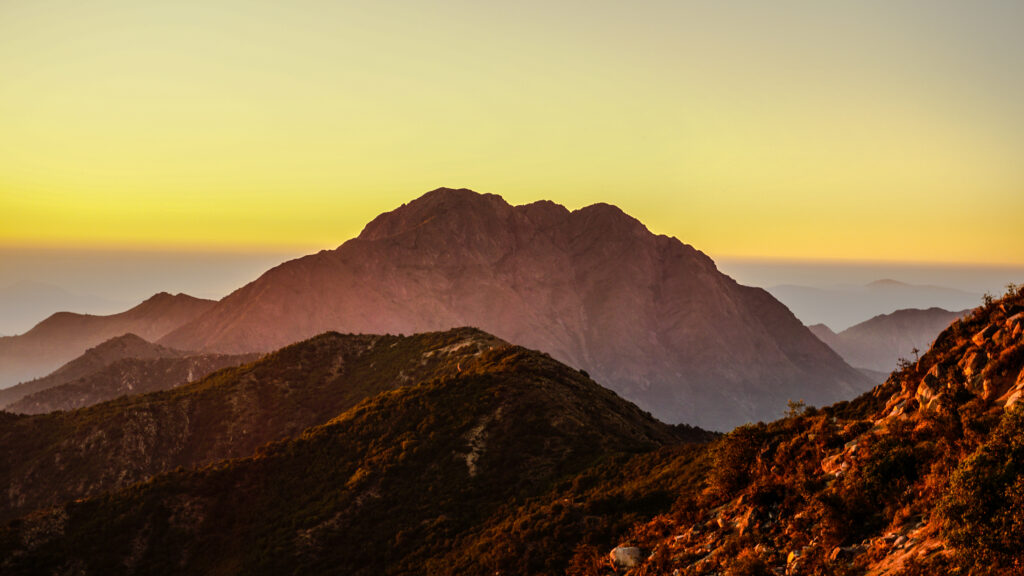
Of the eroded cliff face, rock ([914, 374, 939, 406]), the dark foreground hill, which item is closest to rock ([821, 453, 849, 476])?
the eroded cliff face

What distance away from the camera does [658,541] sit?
112ft

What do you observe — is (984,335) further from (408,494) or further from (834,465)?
(408,494)

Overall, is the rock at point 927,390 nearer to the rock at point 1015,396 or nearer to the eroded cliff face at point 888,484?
the eroded cliff face at point 888,484

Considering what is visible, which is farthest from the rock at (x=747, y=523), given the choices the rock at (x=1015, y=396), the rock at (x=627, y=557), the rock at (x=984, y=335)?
the rock at (x=984, y=335)

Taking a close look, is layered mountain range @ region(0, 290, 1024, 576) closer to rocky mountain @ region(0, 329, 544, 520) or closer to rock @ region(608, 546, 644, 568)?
rock @ region(608, 546, 644, 568)

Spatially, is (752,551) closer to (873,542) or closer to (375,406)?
(873,542)

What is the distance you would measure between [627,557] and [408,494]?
115ft

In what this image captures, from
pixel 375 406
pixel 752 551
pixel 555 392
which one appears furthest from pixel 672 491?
pixel 375 406

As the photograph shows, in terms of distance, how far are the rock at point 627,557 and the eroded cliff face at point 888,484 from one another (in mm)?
224

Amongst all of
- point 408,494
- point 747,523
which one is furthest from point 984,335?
point 408,494

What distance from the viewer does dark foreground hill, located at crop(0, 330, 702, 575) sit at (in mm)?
50312

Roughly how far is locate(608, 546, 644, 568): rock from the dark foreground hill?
775cm

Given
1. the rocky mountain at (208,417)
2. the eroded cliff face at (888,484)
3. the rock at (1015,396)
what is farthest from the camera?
the rocky mountain at (208,417)

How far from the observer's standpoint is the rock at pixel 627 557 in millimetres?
32916
